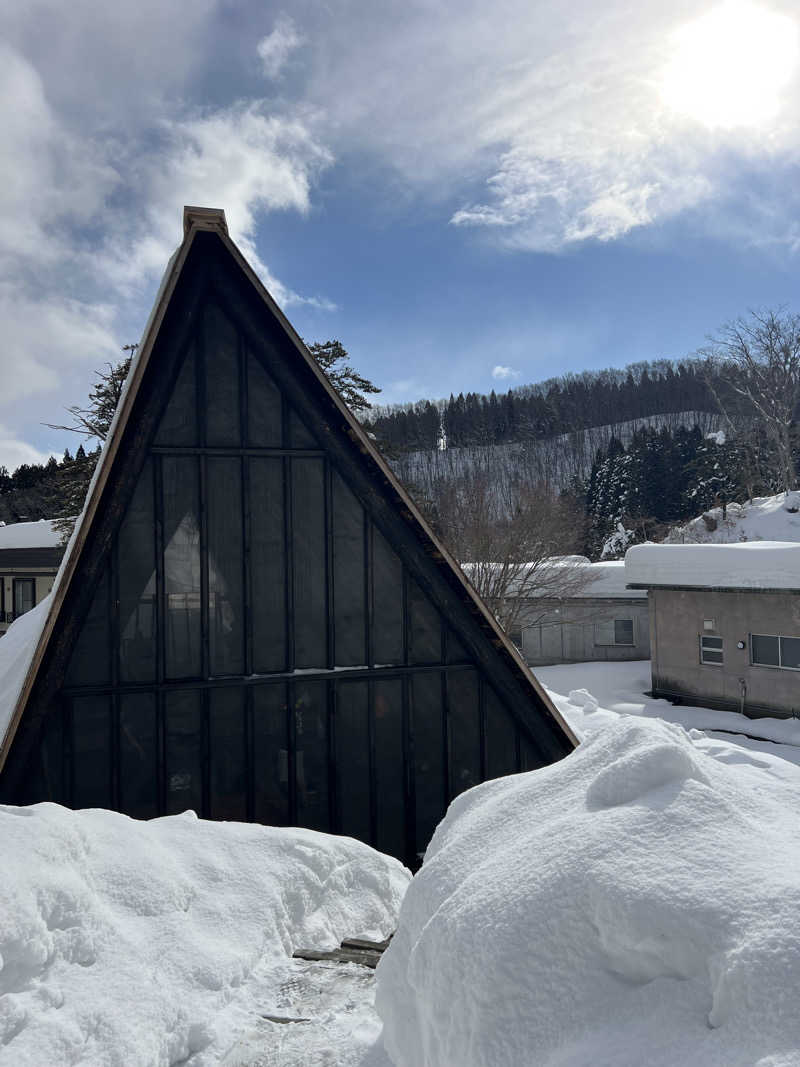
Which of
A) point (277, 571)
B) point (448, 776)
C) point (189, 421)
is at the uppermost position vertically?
point (189, 421)

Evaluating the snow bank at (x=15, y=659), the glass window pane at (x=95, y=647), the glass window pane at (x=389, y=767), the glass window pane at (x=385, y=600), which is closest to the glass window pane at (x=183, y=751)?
the glass window pane at (x=95, y=647)

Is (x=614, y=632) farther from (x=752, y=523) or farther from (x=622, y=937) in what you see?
(x=622, y=937)

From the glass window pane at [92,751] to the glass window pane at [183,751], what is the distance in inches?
25.7

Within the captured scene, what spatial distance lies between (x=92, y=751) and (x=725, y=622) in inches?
671

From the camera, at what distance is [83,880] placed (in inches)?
149

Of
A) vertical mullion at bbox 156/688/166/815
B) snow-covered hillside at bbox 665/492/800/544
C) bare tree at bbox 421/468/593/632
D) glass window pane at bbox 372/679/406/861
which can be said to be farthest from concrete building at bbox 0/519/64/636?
snow-covered hillside at bbox 665/492/800/544

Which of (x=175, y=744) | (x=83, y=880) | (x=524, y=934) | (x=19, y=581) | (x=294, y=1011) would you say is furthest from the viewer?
(x=19, y=581)

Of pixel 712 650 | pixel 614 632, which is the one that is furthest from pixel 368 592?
pixel 614 632

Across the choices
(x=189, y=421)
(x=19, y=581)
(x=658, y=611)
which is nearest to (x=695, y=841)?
(x=189, y=421)

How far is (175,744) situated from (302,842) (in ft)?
10.3

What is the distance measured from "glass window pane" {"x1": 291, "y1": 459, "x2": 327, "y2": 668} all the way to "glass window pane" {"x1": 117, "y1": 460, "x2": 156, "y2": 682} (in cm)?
167

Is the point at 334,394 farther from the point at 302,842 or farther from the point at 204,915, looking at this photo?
the point at 204,915

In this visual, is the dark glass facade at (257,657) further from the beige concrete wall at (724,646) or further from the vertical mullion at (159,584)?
the beige concrete wall at (724,646)

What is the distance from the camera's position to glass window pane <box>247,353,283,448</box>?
8039mm
